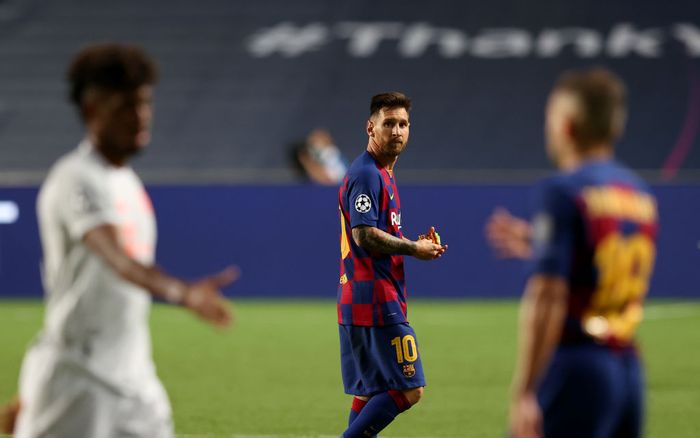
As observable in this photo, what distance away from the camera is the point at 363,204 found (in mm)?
6859

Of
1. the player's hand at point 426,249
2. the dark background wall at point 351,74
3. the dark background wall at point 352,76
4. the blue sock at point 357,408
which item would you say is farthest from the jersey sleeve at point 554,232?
the dark background wall at point 351,74

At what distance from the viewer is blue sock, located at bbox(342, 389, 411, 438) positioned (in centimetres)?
690

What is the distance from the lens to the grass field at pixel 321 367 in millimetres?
9203

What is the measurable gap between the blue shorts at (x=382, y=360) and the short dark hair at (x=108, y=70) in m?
3.09

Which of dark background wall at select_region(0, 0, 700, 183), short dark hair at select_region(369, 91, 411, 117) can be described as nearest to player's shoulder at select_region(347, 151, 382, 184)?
short dark hair at select_region(369, 91, 411, 117)

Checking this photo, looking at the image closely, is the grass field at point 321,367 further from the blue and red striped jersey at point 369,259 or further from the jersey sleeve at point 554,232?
the jersey sleeve at point 554,232

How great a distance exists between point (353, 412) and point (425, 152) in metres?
18.2

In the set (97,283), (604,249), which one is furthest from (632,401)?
(97,283)

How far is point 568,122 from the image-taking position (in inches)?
159

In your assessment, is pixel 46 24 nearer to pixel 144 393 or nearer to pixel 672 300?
pixel 672 300

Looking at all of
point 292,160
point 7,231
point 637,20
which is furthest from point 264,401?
point 637,20

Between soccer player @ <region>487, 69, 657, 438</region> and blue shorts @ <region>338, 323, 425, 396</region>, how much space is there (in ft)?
9.31

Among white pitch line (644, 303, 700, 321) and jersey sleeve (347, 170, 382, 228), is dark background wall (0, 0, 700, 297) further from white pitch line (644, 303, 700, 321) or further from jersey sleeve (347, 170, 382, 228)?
jersey sleeve (347, 170, 382, 228)

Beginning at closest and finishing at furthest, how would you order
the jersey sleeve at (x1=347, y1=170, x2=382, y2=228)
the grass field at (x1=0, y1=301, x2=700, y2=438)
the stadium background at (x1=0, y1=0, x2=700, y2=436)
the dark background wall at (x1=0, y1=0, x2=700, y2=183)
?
the jersey sleeve at (x1=347, y1=170, x2=382, y2=228)
the grass field at (x1=0, y1=301, x2=700, y2=438)
the stadium background at (x1=0, y1=0, x2=700, y2=436)
the dark background wall at (x1=0, y1=0, x2=700, y2=183)
